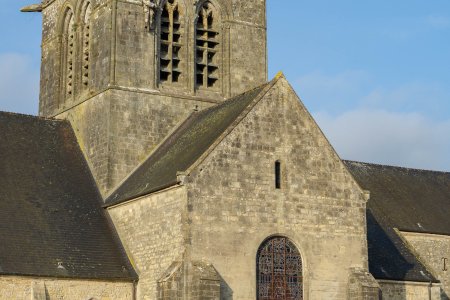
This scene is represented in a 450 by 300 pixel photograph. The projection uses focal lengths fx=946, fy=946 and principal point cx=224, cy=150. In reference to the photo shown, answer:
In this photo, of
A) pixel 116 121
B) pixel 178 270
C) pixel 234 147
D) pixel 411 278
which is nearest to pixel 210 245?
pixel 178 270

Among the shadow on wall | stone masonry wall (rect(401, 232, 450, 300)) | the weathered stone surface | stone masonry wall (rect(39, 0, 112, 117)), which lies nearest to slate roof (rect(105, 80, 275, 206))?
the shadow on wall

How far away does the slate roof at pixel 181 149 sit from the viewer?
26.8 metres

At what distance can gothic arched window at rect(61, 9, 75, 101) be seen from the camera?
34266 mm

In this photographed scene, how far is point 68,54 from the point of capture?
114 ft

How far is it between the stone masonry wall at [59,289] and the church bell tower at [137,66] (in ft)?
13.8

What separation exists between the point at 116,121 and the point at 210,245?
7139 millimetres

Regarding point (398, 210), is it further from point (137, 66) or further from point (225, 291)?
point (225, 291)

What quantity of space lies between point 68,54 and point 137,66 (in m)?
4.21

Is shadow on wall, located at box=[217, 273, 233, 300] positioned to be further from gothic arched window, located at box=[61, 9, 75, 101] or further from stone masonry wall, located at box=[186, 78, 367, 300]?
gothic arched window, located at box=[61, 9, 75, 101]

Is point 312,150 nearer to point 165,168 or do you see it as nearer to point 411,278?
point 165,168

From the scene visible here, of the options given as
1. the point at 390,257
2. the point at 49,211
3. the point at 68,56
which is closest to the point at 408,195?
the point at 390,257

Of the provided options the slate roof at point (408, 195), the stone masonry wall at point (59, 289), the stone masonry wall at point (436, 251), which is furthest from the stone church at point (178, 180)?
the slate roof at point (408, 195)

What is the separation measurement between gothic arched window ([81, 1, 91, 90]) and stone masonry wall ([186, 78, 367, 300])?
28.6ft

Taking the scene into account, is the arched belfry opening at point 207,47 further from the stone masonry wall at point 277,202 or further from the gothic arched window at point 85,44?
the stone masonry wall at point 277,202
